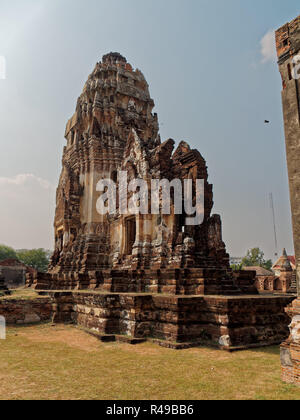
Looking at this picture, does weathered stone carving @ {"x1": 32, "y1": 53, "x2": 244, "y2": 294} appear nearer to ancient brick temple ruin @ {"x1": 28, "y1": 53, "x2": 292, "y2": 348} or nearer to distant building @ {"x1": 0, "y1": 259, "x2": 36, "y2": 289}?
ancient brick temple ruin @ {"x1": 28, "y1": 53, "x2": 292, "y2": 348}

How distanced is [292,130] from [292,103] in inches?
19.5

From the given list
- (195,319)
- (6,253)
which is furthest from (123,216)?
(6,253)

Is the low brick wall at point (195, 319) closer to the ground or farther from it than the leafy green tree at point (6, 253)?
closer to the ground

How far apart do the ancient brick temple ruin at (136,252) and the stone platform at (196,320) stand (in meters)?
0.03

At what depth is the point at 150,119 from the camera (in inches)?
842

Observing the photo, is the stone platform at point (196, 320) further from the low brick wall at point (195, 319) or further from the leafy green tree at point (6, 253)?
the leafy green tree at point (6, 253)

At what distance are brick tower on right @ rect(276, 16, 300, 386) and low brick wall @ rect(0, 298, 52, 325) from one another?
1092cm

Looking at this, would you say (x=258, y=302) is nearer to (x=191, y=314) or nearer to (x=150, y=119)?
(x=191, y=314)

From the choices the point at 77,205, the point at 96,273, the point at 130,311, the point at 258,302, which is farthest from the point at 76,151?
the point at 258,302

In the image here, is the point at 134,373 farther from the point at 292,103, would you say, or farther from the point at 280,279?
the point at 280,279

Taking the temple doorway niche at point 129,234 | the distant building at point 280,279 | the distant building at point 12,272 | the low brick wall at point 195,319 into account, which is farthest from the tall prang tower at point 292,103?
the distant building at point 12,272

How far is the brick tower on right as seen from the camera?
199 inches

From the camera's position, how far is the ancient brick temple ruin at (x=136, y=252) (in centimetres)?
863
